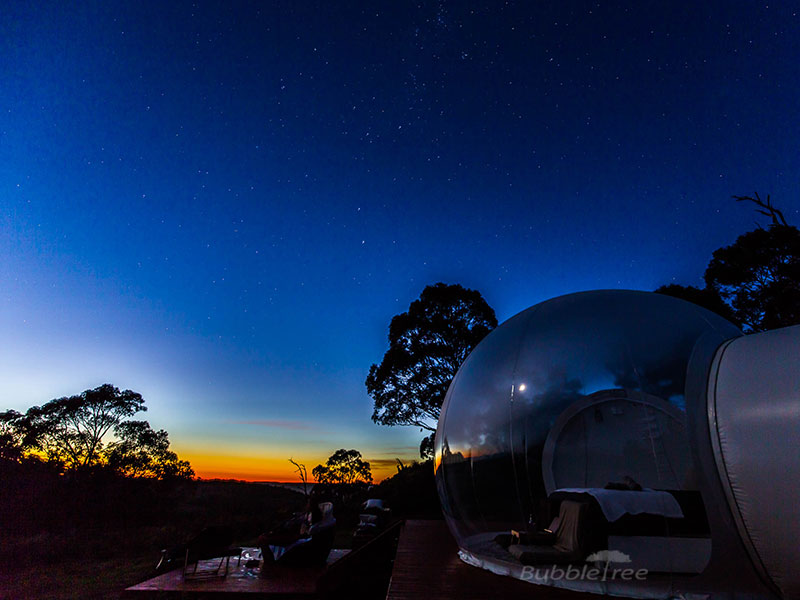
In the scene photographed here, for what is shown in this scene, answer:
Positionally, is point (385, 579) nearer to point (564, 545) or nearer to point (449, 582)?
point (449, 582)

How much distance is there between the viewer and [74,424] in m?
24.5

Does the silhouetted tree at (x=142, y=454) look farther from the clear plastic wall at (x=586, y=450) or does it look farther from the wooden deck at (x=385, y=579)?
the clear plastic wall at (x=586, y=450)

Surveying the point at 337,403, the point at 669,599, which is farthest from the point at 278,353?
the point at 669,599

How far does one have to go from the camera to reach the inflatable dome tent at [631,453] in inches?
115

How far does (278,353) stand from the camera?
51.0 ft

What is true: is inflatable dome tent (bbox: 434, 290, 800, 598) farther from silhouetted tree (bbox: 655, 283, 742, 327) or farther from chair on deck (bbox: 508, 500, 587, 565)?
silhouetted tree (bbox: 655, 283, 742, 327)

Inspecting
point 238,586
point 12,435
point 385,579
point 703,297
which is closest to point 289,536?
point 238,586

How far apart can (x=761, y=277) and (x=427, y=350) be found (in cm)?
1177

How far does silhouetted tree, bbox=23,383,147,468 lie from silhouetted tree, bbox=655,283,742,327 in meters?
26.9

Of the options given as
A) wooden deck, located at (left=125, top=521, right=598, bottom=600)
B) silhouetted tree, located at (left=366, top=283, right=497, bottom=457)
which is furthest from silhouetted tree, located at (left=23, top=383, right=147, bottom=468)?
wooden deck, located at (left=125, top=521, right=598, bottom=600)

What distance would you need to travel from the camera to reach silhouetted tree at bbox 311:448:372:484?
25.7 meters

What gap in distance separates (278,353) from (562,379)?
41.8ft

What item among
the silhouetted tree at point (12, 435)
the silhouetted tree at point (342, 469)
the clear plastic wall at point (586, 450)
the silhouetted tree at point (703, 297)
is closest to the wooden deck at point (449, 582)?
the clear plastic wall at point (586, 450)

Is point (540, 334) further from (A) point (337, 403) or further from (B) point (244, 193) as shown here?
(A) point (337, 403)
